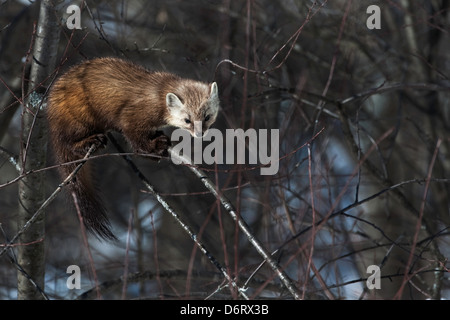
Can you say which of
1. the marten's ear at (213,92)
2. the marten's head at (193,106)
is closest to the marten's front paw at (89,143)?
the marten's head at (193,106)

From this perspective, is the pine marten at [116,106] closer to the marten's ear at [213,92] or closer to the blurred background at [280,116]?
the marten's ear at [213,92]

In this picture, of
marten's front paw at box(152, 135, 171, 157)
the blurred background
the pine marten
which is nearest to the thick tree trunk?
the pine marten

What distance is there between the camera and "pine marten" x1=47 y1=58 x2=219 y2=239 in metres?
4.31

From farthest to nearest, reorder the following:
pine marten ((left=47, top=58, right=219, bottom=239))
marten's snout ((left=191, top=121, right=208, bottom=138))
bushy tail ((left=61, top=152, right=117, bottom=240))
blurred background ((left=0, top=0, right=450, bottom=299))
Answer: blurred background ((left=0, top=0, right=450, bottom=299)), bushy tail ((left=61, top=152, right=117, bottom=240)), pine marten ((left=47, top=58, right=219, bottom=239)), marten's snout ((left=191, top=121, right=208, bottom=138))

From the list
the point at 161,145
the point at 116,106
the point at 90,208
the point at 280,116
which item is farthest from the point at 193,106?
the point at 280,116

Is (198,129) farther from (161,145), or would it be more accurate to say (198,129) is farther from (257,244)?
(257,244)

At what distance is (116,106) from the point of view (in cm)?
434

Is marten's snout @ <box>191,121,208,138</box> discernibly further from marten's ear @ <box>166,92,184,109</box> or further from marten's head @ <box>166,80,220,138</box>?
marten's ear @ <box>166,92,184,109</box>

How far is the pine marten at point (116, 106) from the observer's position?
431 centimetres

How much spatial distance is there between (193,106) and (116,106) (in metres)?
→ 0.51

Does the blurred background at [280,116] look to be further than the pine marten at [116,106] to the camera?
Yes
